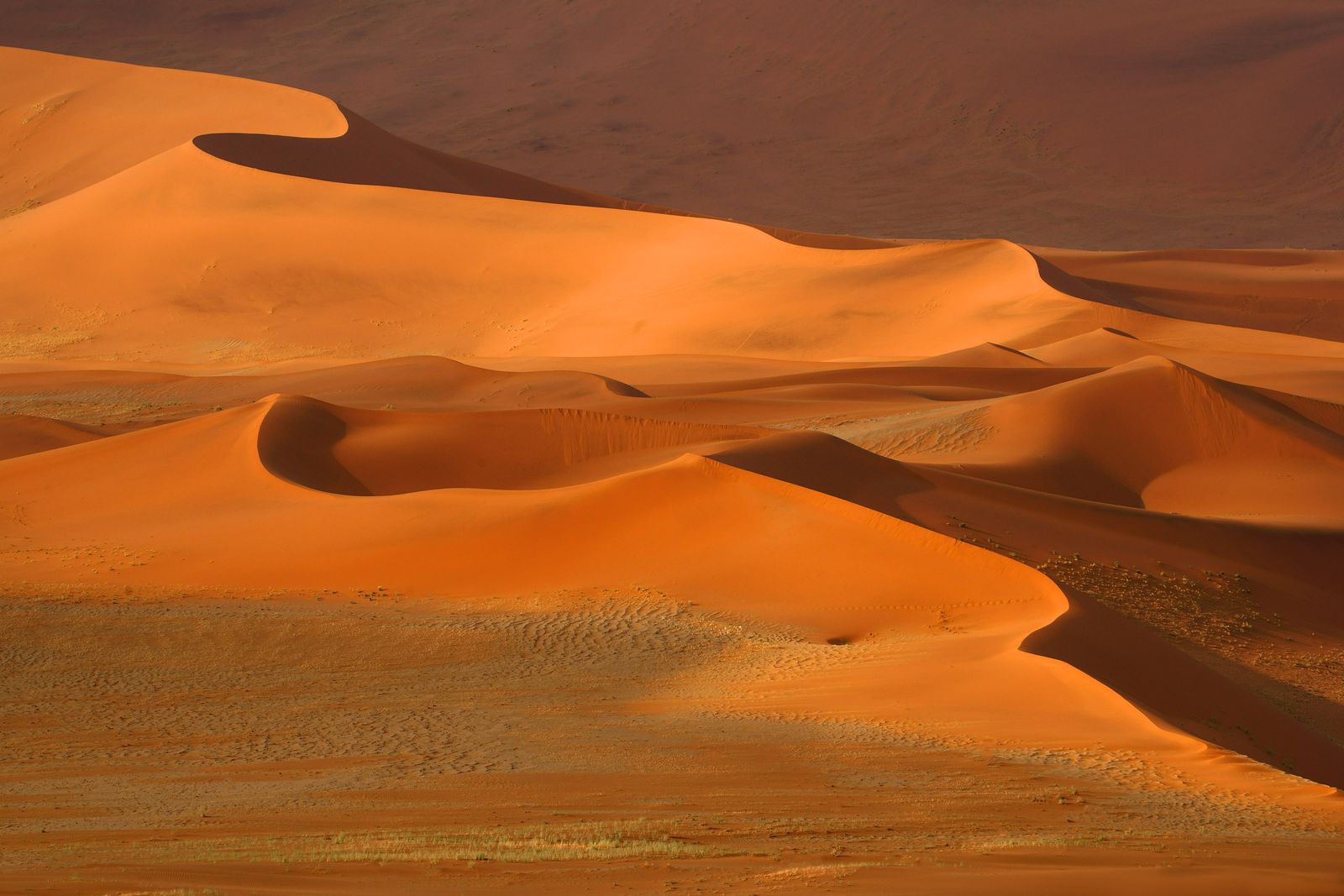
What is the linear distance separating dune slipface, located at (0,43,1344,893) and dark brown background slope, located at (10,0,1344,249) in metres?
19.0

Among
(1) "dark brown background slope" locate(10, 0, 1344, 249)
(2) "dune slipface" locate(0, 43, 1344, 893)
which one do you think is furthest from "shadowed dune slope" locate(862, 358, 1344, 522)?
(1) "dark brown background slope" locate(10, 0, 1344, 249)

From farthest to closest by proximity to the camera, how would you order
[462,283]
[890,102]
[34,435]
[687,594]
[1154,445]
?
[890,102] → [462,283] → [34,435] → [1154,445] → [687,594]

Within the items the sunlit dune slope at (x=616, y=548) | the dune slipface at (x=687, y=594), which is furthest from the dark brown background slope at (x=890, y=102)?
the sunlit dune slope at (x=616, y=548)

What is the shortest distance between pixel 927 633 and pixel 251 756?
4.11m

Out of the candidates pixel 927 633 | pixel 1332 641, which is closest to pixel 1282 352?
pixel 1332 641

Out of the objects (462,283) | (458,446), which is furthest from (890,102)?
(458,446)

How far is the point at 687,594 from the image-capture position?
995cm

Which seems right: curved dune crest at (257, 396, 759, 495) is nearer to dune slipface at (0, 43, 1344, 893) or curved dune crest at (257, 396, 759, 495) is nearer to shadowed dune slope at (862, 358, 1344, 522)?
dune slipface at (0, 43, 1344, 893)

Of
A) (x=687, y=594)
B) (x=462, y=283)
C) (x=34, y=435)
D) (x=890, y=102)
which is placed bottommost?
(x=34, y=435)

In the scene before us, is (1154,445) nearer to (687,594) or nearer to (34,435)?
(687,594)

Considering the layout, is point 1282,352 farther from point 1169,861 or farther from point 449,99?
point 449,99

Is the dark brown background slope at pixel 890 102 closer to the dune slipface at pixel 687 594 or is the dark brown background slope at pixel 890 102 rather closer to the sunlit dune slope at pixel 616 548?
the dune slipface at pixel 687 594

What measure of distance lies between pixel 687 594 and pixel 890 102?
136ft

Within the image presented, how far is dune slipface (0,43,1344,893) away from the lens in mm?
5133
